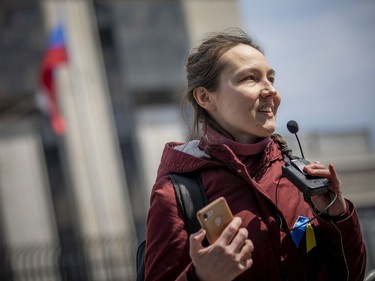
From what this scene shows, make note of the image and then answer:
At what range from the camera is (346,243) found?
2502 millimetres

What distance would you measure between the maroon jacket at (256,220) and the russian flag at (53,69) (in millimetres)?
10323

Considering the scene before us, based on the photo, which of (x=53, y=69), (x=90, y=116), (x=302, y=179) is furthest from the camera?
(x=90, y=116)

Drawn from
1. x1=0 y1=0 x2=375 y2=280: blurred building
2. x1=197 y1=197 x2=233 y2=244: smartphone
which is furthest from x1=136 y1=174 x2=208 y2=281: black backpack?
x1=0 y1=0 x2=375 y2=280: blurred building

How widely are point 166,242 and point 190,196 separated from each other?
0.55 feet

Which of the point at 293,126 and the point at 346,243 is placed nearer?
the point at 346,243

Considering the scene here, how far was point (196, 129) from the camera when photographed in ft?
9.18

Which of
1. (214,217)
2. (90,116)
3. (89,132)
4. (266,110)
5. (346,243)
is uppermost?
(266,110)

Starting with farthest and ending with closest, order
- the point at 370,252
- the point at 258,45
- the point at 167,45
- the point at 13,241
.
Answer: the point at 167,45
the point at 13,241
the point at 370,252
the point at 258,45

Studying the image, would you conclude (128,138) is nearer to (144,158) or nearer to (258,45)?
(144,158)

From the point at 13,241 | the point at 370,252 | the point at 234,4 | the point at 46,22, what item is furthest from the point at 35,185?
the point at 370,252

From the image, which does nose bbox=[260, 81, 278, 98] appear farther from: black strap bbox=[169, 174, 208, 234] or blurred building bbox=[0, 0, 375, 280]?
blurred building bbox=[0, 0, 375, 280]

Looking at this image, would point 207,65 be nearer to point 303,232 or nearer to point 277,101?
point 277,101

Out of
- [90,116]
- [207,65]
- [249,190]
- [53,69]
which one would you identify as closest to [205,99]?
[207,65]

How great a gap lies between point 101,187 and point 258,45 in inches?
420
